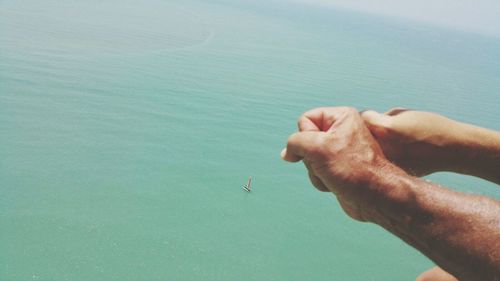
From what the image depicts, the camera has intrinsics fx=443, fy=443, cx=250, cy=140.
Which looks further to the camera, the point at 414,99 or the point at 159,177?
the point at 414,99

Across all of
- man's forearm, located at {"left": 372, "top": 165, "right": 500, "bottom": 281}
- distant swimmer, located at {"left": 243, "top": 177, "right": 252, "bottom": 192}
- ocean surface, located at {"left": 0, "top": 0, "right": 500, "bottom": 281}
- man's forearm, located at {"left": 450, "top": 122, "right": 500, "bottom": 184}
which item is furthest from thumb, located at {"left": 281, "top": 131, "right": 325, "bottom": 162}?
distant swimmer, located at {"left": 243, "top": 177, "right": 252, "bottom": 192}

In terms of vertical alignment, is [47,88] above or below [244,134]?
above

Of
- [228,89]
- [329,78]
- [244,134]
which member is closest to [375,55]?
[329,78]

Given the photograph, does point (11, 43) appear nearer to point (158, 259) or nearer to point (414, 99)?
point (158, 259)

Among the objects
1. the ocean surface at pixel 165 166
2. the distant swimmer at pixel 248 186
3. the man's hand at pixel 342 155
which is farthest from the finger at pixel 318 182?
the distant swimmer at pixel 248 186

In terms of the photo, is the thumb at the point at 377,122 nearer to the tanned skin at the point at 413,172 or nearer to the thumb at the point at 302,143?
the tanned skin at the point at 413,172

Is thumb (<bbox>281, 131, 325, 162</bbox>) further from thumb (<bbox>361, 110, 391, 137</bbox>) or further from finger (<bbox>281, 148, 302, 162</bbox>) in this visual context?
thumb (<bbox>361, 110, 391, 137</bbox>)

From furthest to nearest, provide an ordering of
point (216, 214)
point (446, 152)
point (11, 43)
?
point (11, 43) → point (216, 214) → point (446, 152)

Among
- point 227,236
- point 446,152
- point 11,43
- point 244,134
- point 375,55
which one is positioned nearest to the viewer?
point 446,152
